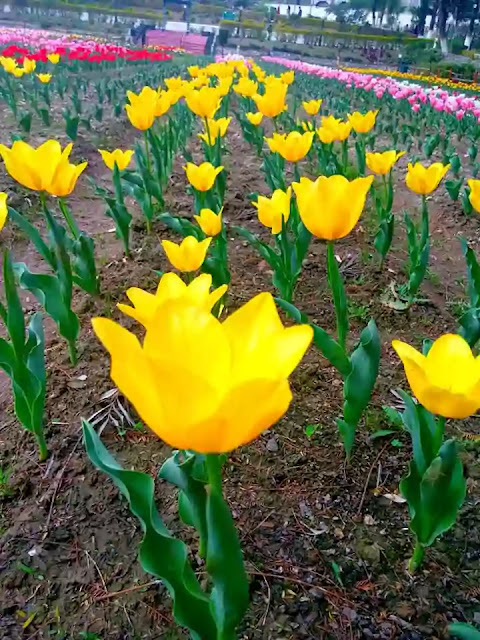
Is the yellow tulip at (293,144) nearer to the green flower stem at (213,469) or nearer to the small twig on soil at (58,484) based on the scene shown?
the small twig on soil at (58,484)

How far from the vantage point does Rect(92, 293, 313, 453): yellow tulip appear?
0.69 m

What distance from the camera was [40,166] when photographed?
2.00 meters

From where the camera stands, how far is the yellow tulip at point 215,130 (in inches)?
147

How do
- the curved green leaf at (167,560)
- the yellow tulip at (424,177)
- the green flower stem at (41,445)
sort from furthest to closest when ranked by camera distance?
the yellow tulip at (424,177) → the green flower stem at (41,445) → the curved green leaf at (167,560)

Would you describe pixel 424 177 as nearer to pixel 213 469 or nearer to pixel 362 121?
pixel 362 121

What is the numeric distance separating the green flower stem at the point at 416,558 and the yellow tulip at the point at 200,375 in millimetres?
850

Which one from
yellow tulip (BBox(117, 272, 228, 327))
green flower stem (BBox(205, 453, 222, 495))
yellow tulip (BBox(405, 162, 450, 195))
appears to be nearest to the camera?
green flower stem (BBox(205, 453, 222, 495))

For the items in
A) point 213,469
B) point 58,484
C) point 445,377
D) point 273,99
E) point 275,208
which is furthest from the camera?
point 273,99

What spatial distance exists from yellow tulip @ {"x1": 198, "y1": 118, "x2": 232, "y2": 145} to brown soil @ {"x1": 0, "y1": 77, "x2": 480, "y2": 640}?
1935 mm

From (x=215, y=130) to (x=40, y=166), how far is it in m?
2.14

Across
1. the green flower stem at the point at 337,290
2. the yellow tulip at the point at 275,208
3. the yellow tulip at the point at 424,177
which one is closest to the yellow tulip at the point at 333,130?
the yellow tulip at the point at 424,177

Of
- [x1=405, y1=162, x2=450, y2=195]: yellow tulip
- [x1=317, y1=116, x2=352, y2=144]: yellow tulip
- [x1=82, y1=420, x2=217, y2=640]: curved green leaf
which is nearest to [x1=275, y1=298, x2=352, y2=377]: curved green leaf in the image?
[x1=82, y1=420, x2=217, y2=640]: curved green leaf

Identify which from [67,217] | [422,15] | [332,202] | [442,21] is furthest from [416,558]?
[422,15]

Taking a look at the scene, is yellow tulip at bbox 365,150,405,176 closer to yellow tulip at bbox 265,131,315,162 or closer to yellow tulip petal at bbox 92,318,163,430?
yellow tulip at bbox 265,131,315,162
